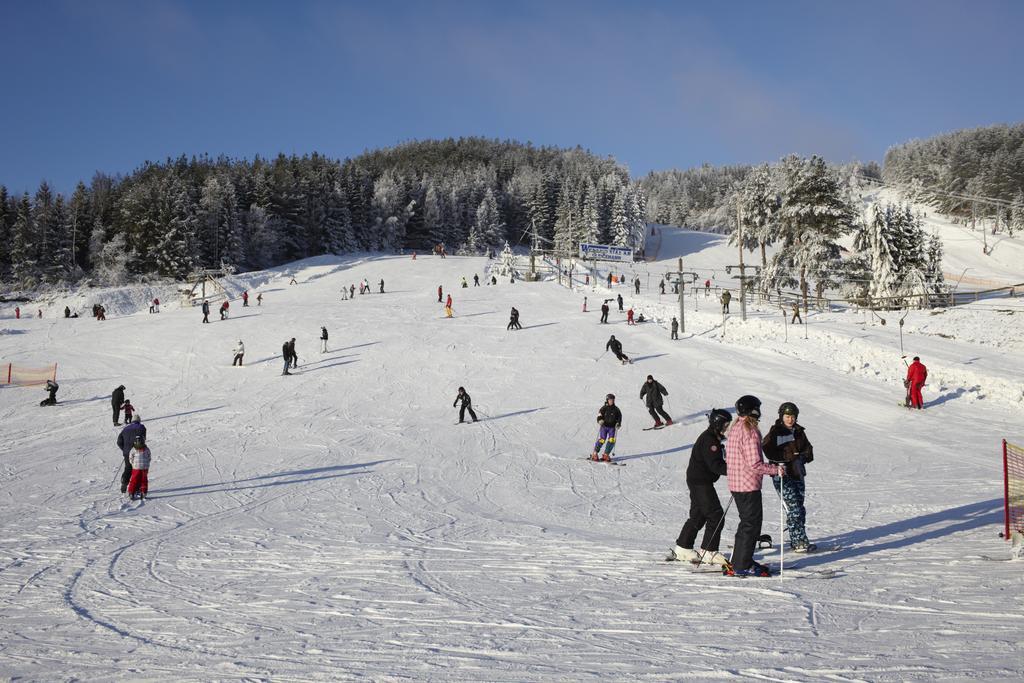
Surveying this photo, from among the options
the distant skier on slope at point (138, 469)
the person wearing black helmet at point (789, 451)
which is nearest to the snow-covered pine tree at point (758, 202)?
the person wearing black helmet at point (789, 451)

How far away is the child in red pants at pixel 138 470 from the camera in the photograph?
10805 millimetres

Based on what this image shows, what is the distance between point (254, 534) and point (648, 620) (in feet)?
19.3

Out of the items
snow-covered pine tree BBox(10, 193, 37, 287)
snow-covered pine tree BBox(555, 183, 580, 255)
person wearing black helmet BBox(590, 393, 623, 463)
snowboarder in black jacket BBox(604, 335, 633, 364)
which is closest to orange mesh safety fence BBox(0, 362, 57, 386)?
person wearing black helmet BBox(590, 393, 623, 463)

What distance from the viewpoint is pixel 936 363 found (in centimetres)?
2352

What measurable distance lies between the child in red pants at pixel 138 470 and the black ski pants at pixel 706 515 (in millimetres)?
9025

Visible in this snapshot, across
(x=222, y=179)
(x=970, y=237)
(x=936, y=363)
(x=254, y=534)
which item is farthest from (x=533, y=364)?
(x=970, y=237)

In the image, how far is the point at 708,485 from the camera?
629 centimetres

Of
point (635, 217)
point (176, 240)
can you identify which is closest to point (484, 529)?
point (176, 240)

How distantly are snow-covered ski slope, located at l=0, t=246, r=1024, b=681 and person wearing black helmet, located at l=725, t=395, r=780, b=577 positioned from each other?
0.19 metres

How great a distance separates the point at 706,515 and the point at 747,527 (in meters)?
0.44

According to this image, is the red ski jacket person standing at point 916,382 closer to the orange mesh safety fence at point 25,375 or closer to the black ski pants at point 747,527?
the black ski pants at point 747,527

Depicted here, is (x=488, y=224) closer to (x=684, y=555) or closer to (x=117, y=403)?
(x=117, y=403)

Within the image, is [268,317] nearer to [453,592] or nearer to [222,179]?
[453,592]

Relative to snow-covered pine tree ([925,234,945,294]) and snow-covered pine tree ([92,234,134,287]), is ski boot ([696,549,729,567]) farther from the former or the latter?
snow-covered pine tree ([92,234,134,287])
